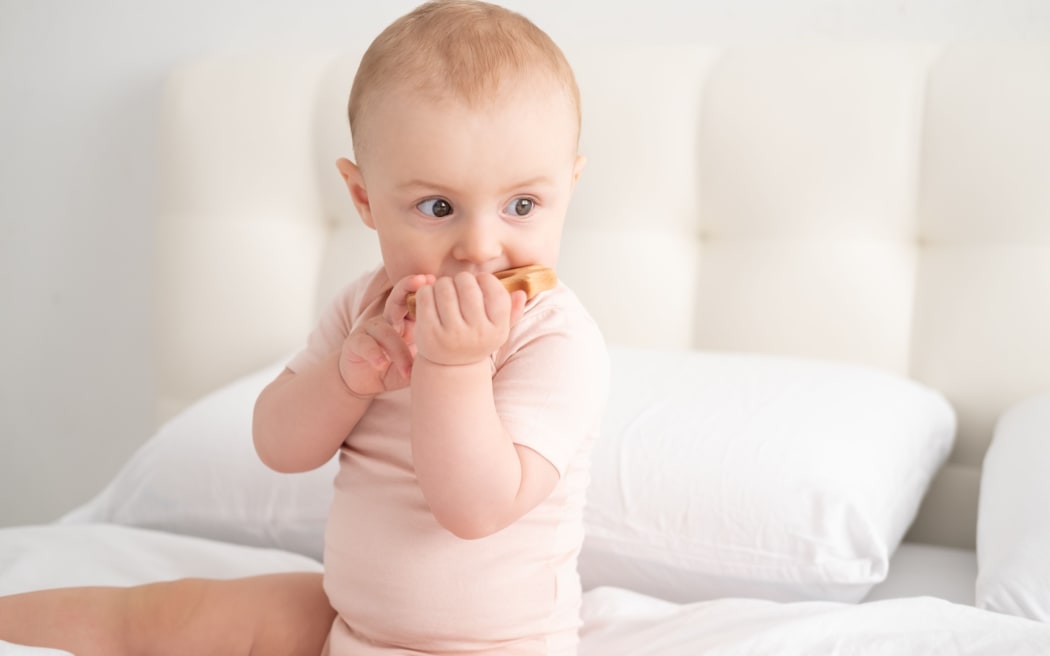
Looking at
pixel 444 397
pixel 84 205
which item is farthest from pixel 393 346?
pixel 84 205

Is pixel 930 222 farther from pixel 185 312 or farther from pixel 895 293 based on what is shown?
pixel 185 312

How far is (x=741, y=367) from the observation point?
1.41 m

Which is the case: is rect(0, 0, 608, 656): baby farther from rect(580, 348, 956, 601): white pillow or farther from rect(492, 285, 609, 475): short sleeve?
rect(580, 348, 956, 601): white pillow

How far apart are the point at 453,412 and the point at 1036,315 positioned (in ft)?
3.36

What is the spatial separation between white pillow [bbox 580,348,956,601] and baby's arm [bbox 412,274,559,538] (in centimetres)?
39

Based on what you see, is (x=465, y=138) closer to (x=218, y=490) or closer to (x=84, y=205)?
(x=218, y=490)

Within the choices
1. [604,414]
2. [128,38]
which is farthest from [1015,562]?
[128,38]

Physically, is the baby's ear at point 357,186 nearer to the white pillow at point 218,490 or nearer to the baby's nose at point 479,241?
the baby's nose at point 479,241

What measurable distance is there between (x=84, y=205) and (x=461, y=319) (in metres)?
1.71

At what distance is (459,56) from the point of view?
84 centimetres

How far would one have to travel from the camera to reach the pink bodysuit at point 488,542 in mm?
870

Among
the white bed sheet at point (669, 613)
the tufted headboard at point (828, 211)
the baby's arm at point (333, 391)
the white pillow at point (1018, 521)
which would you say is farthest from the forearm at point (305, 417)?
the tufted headboard at point (828, 211)

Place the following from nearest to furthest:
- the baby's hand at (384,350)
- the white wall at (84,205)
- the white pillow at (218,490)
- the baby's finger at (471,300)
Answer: the baby's finger at (471,300) → the baby's hand at (384,350) → the white pillow at (218,490) → the white wall at (84,205)

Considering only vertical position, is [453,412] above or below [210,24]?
below
